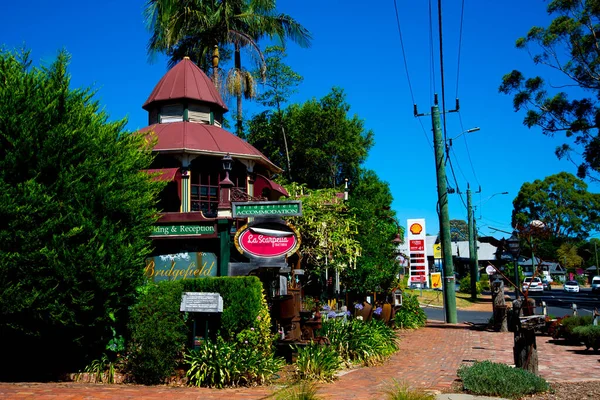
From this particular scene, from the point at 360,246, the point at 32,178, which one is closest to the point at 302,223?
the point at 360,246

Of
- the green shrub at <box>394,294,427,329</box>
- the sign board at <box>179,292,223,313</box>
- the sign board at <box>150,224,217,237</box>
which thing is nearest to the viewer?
the sign board at <box>179,292,223,313</box>

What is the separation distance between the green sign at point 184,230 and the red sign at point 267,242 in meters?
0.97

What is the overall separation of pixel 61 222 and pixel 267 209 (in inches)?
168

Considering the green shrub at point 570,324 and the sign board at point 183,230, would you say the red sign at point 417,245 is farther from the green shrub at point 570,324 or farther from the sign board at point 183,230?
the sign board at point 183,230

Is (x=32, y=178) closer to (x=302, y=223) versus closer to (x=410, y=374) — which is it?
(x=410, y=374)

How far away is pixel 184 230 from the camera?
12.8 meters

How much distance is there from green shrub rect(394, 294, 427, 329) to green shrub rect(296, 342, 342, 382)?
9874mm

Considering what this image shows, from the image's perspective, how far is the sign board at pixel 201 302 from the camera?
9742 millimetres

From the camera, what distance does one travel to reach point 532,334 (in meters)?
9.56

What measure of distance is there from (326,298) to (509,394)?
32.9 feet

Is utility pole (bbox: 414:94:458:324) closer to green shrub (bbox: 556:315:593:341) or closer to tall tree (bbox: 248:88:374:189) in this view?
green shrub (bbox: 556:315:593:341)

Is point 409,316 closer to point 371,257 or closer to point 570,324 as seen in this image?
point 371,257

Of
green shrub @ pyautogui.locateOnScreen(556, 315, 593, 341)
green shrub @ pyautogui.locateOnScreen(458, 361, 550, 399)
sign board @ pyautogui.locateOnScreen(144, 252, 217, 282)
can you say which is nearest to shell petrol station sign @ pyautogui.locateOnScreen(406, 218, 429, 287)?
green shrub @ pyautogui.locateOnScreen(556, 315, 593, 341)

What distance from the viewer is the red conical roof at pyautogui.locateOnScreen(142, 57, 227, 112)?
755 inches
